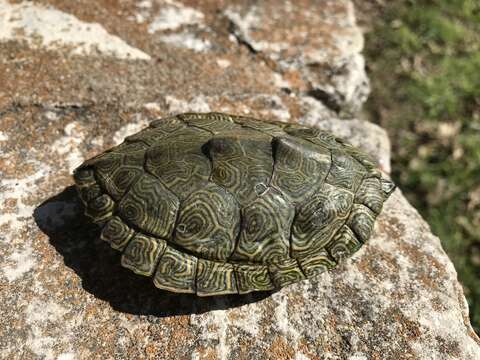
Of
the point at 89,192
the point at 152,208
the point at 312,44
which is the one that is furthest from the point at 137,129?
the point at 312,44

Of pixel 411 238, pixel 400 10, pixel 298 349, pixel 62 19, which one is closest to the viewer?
pixel 298 349

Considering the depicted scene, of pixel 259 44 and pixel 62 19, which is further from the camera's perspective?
pixel 259 44

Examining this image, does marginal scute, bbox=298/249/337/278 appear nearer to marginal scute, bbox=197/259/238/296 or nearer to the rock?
marginal scute, bbox=197/259/238/296

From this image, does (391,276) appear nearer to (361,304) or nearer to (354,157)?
(361,304)

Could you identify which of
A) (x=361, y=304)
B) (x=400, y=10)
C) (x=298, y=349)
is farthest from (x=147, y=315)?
(x=400, y=10)

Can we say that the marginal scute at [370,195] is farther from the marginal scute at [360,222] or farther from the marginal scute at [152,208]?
the marginal scute at [152,208]

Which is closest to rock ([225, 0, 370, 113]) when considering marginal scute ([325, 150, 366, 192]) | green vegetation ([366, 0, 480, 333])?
green vegetation ([366, 0, 480, 333])

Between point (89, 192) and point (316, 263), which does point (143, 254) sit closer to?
point (89, 192)
